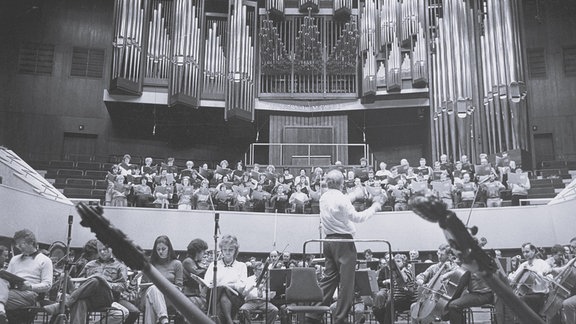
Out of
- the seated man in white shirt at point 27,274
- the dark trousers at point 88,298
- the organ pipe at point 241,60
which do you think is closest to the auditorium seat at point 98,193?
the organ pipe at point 241,60

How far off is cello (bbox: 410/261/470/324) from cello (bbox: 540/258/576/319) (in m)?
0.91

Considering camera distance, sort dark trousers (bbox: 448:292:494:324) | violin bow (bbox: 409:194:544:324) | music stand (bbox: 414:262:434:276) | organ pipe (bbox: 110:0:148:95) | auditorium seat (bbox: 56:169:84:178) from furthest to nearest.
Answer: organ pipe (bbox: 110:0:148:95) < auditorium seat (bbox: 56:169:84:178) < music stand (bbox: 414:262:434:276) < dark trousers (bbox: 448:292:494:324) < violin bow (bbox: 409:194:544:324)

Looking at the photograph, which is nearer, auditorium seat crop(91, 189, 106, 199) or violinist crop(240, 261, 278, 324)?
violinist crop(240, 261, 278, 324)

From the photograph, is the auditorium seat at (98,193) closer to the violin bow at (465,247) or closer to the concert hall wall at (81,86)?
the concert hall wall at (81,86)

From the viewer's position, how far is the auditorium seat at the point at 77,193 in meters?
13.2

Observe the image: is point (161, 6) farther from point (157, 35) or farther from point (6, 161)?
point (6, 161)

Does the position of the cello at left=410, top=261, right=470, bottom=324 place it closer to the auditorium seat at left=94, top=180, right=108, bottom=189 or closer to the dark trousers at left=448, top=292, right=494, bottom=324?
the dark trousers at left=448, top=292, right=494, bottom=324

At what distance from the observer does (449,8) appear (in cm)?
1714

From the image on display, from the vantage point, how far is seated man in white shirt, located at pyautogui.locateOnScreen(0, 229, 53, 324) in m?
5.89

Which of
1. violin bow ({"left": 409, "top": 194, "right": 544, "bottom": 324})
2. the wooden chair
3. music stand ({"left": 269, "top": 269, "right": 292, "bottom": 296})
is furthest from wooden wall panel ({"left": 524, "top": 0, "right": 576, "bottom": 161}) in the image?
violin bow ({"left": 409, "top": 194, "right": 544, "bottom": 324})

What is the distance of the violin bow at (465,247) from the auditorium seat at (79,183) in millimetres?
13147

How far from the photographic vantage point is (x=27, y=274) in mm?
6074

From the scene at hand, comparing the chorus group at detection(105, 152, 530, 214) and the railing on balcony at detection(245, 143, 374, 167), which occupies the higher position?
the railing on balcony at detection(245, 143, 374, 167)

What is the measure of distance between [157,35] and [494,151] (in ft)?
32.5
